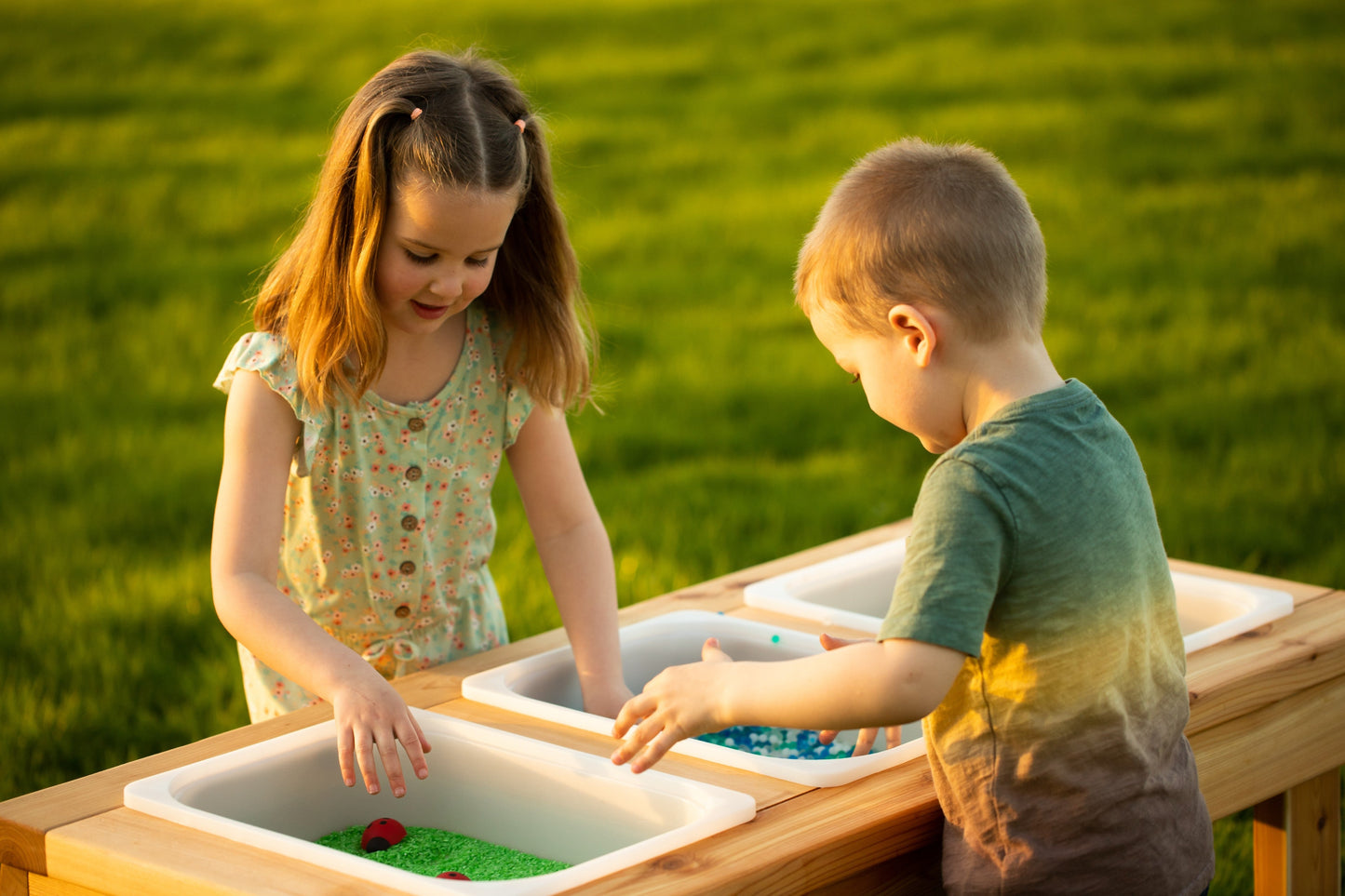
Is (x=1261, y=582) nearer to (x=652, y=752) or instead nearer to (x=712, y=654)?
(x=712, y=654)

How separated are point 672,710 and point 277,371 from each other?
0.75 metres

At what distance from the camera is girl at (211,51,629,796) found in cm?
195

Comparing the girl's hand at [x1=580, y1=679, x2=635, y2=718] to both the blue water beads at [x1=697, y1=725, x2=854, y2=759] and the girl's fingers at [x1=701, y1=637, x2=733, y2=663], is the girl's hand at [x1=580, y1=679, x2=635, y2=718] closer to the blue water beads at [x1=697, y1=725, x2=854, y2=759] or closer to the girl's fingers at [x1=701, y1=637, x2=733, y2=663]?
the blue water beads at [x1=697, y1=725, x2=854, y2=759]

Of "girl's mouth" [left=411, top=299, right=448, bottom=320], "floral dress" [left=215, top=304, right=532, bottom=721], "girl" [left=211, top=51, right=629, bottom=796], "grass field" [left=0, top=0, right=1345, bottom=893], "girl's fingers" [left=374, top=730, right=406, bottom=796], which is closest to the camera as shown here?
"girl's fingers" [left=374, top=730, right=406, bottom=796]

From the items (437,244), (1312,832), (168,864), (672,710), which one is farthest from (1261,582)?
(168,864)

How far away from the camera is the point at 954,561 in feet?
4.75

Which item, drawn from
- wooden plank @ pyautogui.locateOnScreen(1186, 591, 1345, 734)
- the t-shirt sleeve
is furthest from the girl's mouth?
wooden plank @ pyautogui.locateOnScreen(1186, 591, 1345, 734)

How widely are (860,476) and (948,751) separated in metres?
3.20

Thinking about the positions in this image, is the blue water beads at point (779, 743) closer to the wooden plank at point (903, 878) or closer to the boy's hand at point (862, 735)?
the boy's hand at point (862, 735)

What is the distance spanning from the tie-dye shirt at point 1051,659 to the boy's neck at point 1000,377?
2 cm

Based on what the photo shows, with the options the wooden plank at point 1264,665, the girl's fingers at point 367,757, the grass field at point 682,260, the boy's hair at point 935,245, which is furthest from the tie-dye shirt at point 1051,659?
the grass field at point 682,260

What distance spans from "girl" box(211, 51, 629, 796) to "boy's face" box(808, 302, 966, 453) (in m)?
0.58

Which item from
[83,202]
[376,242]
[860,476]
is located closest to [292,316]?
[376,242]

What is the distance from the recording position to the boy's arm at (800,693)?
1.45m
